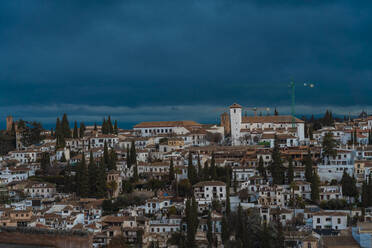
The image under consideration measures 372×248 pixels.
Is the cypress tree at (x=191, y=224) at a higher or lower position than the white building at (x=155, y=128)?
lower

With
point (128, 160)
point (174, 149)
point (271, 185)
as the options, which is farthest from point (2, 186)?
point (271, 185)

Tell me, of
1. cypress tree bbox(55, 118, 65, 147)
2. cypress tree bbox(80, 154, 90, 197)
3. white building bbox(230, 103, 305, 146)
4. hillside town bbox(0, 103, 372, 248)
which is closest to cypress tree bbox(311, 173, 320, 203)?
hillside town bbox(0, 103, 372, 248)

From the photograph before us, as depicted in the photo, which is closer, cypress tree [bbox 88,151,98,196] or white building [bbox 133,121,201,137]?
cypress tree [bbox 88,151,98,196]

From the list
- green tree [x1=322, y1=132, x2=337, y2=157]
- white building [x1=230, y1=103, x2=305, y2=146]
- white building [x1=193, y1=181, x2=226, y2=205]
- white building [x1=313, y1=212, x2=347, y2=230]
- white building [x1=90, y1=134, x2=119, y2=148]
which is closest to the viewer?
white building [x1=313, y1=212, x2=347, y2=230]

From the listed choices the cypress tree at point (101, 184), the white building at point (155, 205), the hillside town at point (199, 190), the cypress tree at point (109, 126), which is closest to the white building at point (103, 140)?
the hillside town at point (199, 190)

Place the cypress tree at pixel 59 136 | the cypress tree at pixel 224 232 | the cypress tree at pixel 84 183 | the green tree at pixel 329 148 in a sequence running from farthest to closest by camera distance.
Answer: the cypress tree at pixel 59 136 < the green tree at pixel 329 148 < the cypress tree at pixel 84 183 < the cypress tree at pixel 224 232

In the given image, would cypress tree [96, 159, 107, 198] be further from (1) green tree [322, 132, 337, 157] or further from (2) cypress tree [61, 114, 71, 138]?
(2) cypress tree [61, 114, 71, 138]

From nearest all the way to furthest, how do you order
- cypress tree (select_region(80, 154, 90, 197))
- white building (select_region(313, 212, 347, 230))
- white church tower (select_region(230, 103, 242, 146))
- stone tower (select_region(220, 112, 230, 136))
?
white building (select_region(313, 212, 347, 230)), cypress tree (select_region(80, 154, 90, 197)), white church tower (select_region(230, 103, 242, 146)), stone tower (select_region(220, 112, 230, 136))

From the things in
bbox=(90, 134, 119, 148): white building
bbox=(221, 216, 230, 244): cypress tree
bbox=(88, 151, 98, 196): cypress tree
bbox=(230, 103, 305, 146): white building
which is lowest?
bbox=(221, 216, 230, 244): cypress tree

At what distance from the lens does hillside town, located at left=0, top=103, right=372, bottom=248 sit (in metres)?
25.7

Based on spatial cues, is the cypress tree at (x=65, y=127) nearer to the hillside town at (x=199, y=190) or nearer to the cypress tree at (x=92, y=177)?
the hillside town at (x=199, y=190)

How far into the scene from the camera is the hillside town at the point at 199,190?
25688mm

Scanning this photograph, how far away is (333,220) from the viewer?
2591cm

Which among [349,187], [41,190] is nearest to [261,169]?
[349,187]
